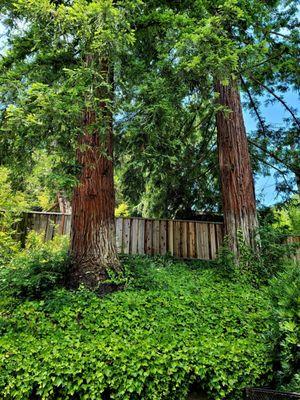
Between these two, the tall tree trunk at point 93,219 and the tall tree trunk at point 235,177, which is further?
the tall tree trunk at point 235,177

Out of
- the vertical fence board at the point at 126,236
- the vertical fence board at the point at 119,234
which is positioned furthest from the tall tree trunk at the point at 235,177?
the vertical fence board at the point at 119,234

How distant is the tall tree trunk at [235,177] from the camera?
5.21 meters

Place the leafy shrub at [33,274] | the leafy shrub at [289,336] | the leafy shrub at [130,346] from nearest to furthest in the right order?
the leafy shrub at [289,336], the leafy shrub at [130,346], the leafy shrub at [33,274]

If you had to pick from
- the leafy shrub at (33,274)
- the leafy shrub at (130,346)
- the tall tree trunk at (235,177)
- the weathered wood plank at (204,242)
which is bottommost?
the leafy shrub at (130,346)

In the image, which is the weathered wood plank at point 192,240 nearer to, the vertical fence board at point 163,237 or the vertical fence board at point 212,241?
the vertical fence board at point 212,241

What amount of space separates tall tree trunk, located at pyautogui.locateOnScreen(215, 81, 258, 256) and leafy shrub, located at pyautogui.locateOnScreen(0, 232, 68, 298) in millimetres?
3154

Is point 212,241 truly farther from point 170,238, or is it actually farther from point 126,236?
point 126,236

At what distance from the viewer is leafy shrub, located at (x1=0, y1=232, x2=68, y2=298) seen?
3.46m

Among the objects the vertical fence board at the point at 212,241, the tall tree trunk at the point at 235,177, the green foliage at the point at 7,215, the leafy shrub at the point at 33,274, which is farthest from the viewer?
the vertical fence board at the point at 212,241

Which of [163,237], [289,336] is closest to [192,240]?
[163,237]

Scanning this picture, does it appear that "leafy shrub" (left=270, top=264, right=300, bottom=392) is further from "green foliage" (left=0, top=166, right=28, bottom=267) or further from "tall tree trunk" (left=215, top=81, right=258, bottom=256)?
"green foliage" (left=0, top=166, right=28, bottom=267)

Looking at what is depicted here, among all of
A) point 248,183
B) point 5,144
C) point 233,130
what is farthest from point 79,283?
point 233,130

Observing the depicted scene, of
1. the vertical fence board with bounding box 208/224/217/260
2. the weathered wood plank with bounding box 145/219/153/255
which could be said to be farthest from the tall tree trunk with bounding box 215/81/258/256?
the weathered wood plank with bounding box 145/219/153/255

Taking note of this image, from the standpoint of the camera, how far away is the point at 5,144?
356cm
